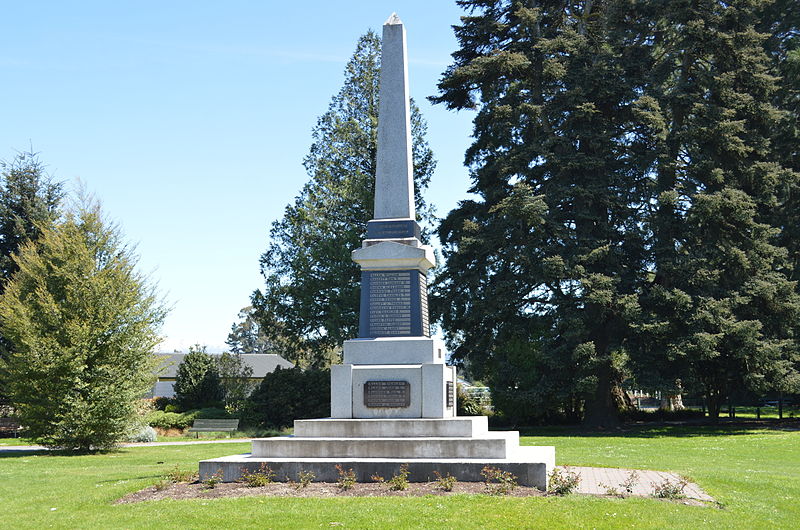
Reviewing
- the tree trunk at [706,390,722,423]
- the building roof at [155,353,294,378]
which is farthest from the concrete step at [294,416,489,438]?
the building roof at [155,353,294,378]

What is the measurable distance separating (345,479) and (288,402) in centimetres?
2240

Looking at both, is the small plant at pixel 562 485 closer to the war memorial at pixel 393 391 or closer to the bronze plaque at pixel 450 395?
the war memorial at pixel 393 391

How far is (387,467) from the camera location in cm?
1234

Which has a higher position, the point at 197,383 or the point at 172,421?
the point at 197,383

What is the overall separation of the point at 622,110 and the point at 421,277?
68.2 ft

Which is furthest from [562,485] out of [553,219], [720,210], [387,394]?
[720,210]

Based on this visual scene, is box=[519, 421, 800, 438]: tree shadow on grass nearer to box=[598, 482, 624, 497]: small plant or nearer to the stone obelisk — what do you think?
the stone obelisk

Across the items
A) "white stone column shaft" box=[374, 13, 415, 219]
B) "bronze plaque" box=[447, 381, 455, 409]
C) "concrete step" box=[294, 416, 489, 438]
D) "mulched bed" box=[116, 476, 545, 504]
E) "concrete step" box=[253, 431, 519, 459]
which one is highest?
"white stone column shaft" box=[374, 13, 415, 219]

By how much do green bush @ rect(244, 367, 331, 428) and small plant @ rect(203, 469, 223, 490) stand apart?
20777 mm

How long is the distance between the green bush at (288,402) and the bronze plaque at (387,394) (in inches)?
766

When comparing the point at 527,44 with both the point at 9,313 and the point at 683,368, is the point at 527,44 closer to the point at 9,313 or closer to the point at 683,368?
the point at 683,368

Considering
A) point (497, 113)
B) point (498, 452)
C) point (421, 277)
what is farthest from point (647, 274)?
point (498, 452)

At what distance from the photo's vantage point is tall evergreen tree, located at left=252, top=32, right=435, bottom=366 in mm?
38625

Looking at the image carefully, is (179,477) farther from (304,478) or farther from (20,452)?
(20,452)
